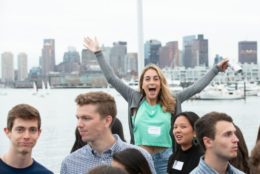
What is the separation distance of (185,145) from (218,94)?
2590 inches

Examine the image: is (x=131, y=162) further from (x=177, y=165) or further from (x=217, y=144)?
(x=177, y=165)

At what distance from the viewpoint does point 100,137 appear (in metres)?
3.05

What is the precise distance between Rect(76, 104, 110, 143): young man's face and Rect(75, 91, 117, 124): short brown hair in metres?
0.02

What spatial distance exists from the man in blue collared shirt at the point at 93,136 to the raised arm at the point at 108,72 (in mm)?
1430

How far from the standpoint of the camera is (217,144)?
3.05m

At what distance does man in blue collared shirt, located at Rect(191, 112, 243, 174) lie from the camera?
3021 millimetres

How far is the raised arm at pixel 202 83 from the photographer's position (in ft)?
14.7

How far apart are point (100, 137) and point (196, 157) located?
964 mm

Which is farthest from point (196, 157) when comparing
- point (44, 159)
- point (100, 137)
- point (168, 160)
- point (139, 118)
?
point (44, 159)

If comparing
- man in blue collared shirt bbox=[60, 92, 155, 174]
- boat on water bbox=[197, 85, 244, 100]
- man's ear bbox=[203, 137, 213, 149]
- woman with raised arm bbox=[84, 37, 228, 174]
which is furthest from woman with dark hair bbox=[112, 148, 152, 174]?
boat on water bbox=[197, 85, 244, 100]

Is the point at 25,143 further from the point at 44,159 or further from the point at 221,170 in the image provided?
the point at 44,159

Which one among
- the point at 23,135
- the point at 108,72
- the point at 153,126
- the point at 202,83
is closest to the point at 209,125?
the point at 23,135

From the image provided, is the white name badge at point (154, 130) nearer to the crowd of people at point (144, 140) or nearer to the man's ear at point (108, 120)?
the crowd of people at point (144, 140)

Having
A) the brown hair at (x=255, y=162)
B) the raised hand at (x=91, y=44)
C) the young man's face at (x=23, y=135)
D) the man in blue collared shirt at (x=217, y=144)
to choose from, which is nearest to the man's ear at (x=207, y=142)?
the man in blue collared shirt at (x=217, y=144)
